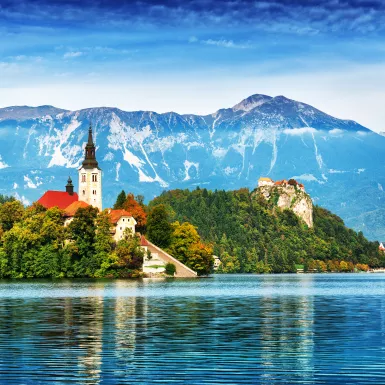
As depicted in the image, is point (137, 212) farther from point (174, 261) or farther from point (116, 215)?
point (174, 261)

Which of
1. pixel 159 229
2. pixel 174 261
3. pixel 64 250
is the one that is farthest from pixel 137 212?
pixel 64 250

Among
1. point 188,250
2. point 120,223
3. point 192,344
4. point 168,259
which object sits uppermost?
point 120,223

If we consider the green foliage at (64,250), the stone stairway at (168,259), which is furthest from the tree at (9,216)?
the stone stairway at (168,259)

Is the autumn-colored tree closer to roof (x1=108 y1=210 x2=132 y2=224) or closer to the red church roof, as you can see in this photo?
roof (x1=108 y1=210 x2=132 y2=224)

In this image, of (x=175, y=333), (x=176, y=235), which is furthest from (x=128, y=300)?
(x=176, y=235)

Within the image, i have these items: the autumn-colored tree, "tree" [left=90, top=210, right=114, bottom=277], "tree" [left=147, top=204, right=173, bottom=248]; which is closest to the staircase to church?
"tree" [left=147, top=204, right=173, bottom=248]

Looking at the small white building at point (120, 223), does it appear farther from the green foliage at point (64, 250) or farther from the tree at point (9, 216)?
the tree at point (9, 216)

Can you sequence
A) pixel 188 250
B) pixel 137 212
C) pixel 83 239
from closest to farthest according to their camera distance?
1. pixel 83 239
2. pixel 188 250
3. pixel 137 212

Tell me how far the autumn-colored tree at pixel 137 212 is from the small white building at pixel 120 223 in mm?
8481

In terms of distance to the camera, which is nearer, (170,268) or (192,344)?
(192,344)

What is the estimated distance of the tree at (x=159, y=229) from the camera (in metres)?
178

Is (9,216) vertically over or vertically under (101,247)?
over

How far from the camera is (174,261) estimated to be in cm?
17425

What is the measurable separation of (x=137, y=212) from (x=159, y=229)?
360 inches
